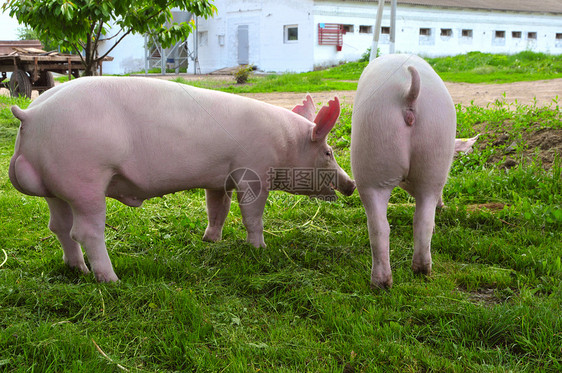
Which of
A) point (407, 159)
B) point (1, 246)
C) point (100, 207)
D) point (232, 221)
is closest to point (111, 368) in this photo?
point (100, 207)

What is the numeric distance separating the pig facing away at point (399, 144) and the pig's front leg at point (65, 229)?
180 cm

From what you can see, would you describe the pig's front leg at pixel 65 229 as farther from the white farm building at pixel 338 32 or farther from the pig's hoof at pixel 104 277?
the white farm building at pixel 338 32

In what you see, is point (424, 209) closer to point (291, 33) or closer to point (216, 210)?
point (216, 210)

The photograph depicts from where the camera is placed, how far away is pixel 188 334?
Answer: 2658 mm

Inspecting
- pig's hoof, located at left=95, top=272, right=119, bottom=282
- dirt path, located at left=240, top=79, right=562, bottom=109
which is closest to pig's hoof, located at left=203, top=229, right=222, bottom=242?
pig's hoof, located at left=95, top=272, right=119, bottom=282

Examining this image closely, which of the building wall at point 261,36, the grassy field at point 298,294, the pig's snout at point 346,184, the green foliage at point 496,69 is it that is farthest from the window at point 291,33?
the pig's snout at point 346,184

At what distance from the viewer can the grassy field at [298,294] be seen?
Answer: 247 cm

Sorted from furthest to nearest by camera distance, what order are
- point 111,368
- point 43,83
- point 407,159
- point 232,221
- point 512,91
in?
1. point 43,83
2. point 512,91
3. point 232,221
4. point 407,159
5. point 111,368

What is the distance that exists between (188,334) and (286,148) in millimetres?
1673

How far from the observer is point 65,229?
11.2 ft

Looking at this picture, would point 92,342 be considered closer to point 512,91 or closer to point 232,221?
point 232,221

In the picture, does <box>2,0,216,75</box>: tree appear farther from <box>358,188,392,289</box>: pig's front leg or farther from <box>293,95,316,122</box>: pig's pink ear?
<box>358,188,392,289</box>: pig's front leg

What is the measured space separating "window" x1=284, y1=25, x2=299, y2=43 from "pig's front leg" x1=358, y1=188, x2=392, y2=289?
24370mm

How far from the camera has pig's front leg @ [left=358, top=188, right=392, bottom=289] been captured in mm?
3029
